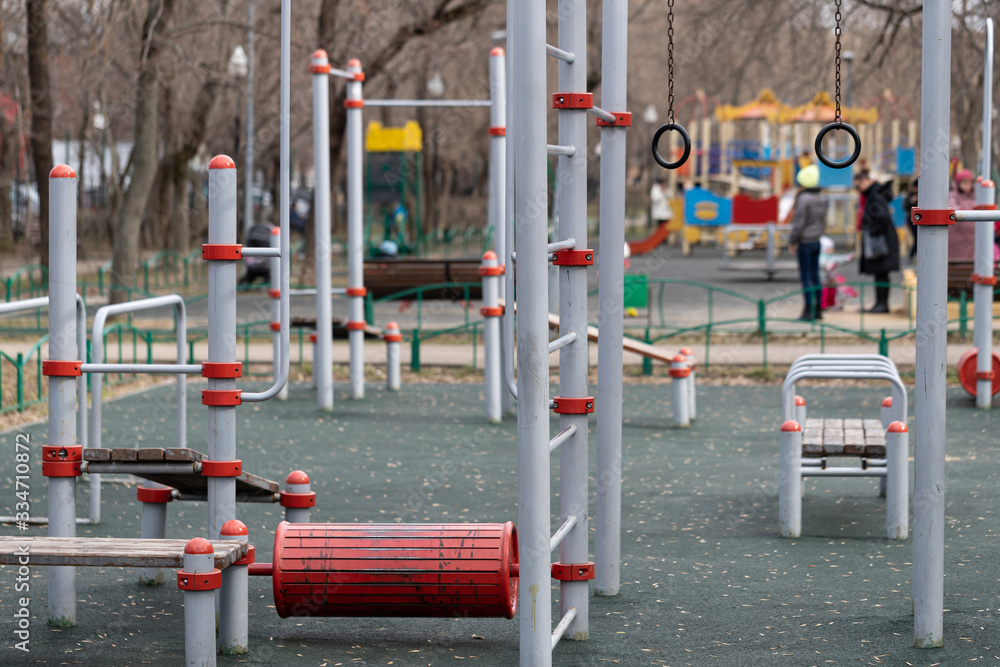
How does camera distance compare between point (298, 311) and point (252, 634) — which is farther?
point (298, 311)

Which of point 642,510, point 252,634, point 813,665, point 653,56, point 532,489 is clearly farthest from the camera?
point 653,56

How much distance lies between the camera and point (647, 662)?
14.7 feet

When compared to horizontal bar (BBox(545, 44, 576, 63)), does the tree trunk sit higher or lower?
higher

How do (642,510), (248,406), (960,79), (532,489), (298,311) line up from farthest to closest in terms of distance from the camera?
1. (960,79)
2. (298,311)
3. (248,406)
4. (642,510)
5. (532,489)

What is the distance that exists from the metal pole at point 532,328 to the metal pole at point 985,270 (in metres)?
5.82

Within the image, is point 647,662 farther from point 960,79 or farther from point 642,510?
point 960,79

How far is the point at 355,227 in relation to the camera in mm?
10875

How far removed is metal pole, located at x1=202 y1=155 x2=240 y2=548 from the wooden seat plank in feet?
1.12

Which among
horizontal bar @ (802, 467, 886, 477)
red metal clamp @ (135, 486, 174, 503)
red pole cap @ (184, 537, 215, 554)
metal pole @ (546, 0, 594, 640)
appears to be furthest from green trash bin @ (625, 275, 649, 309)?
red pole cap @ (184, 537, 215, 554)

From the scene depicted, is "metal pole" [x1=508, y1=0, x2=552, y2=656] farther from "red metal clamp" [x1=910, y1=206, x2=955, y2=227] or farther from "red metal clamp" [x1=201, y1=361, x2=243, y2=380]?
"red metal clamp" [x1=910, y1=206, x2=955, y2=227]

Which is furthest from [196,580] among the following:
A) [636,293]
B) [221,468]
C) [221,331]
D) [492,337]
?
[636,293]

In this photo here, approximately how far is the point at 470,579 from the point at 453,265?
14.6 meters

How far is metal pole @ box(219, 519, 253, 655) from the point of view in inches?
179

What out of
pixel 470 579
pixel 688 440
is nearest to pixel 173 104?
pixel 688 440
